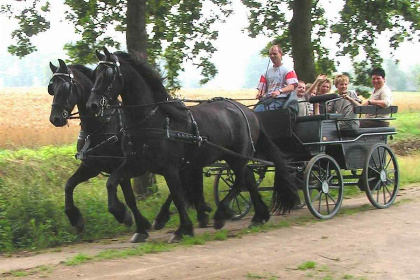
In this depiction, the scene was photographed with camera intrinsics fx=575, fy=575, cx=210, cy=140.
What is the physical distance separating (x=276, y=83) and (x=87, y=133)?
3.16 metres

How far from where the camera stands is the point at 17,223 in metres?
7.76

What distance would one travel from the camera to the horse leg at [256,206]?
8555 mm

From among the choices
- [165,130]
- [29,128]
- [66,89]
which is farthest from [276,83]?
[29,128]

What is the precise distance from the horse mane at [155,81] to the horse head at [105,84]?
299mm

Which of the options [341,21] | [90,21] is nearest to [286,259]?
[90,21]

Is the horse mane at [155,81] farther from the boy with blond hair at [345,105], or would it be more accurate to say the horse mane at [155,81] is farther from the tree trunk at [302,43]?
the tree trunk at [302,43]

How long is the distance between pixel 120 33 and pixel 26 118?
34.9 ft

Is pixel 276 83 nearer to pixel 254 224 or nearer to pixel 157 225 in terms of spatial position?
pixel 254 224

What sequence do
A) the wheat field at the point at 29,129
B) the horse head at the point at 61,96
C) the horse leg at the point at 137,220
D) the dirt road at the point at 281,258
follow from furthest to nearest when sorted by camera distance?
the wheat field at the point at 29,129, the horse leg at the point at 137,220, the horse head at the point at 61,96, the dirt road at the point at 281,258

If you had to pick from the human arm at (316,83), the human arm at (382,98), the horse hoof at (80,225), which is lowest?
the horse hoof at (80,225)

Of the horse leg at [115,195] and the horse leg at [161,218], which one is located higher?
the horse leg at [115,195]

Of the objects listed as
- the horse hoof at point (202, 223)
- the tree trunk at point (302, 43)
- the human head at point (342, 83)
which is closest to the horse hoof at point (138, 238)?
the horse hoof at point (202, 223)

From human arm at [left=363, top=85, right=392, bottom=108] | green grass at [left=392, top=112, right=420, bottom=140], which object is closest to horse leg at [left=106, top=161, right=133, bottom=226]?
human arm at [left=363, top=85, right=392, bottom=108]

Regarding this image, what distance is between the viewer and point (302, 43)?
43.0ft
